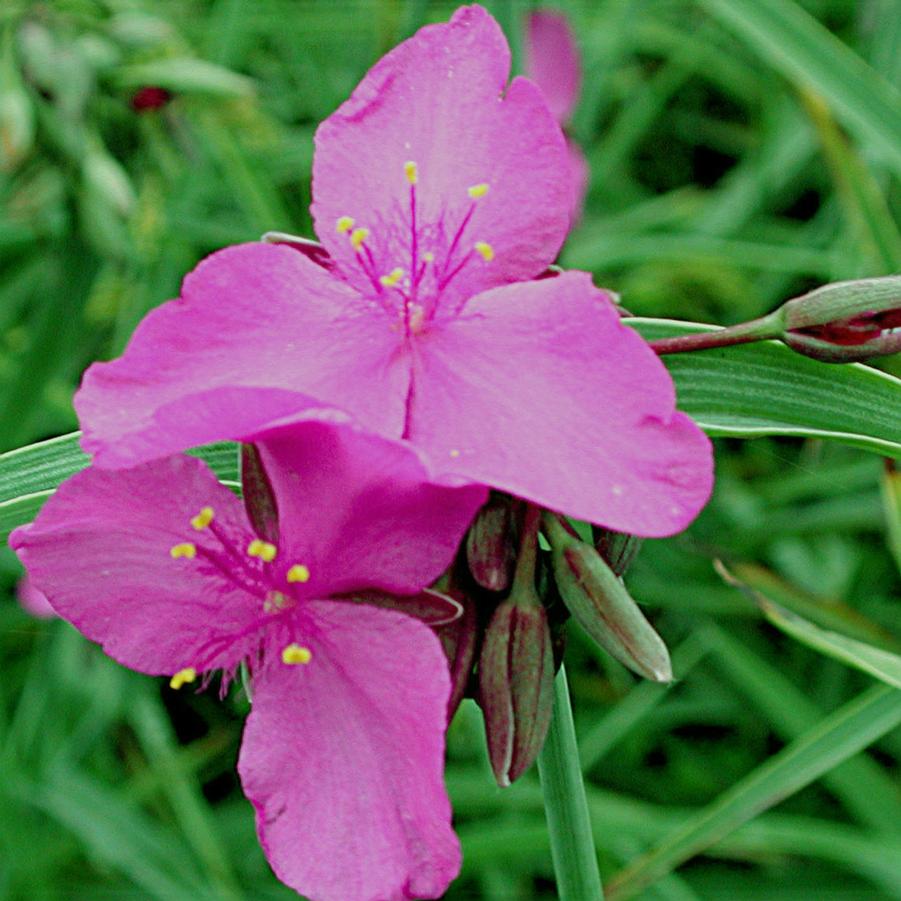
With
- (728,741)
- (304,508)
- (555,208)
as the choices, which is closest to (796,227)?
(728,741)

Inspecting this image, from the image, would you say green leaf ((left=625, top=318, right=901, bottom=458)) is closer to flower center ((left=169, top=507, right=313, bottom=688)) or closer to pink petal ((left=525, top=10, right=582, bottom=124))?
flower center ((left=169, top=507, right=313, bottom=688))

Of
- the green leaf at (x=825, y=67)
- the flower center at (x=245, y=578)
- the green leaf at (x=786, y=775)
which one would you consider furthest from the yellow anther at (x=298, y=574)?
the green leaf at (x=825, y=67)

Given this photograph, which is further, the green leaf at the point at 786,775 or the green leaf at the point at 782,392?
the green leaf at the point at 786,775

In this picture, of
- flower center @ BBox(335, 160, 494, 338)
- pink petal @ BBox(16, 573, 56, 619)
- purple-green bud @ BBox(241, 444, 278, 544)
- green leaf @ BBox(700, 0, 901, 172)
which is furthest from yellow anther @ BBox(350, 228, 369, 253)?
pink petal @ BBox(16, 573, 56, 619)

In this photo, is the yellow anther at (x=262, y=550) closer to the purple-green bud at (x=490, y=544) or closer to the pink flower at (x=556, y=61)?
the purple-green bud at (x=490, y=544)

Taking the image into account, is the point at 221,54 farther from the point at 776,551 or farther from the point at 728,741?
the point at 728,741
